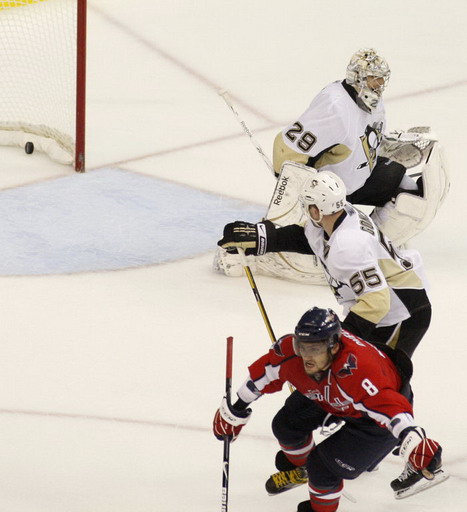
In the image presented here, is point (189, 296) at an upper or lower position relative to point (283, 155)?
lower

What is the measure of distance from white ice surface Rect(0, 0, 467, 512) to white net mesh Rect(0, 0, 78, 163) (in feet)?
0.61

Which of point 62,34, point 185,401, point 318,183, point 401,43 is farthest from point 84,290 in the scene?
point 401,43

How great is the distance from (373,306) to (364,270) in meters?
0.12

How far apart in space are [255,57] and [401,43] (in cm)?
105

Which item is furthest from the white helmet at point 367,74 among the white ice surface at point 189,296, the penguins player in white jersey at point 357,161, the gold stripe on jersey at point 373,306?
the gold stripe on jersey at point 373,306

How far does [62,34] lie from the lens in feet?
29.9

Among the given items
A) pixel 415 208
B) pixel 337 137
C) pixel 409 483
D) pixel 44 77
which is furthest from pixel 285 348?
pixel 44 77

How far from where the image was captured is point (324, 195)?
4535 mm

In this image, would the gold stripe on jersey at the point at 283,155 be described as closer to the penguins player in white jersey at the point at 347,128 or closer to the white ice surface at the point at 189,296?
the penguins player in white jersey at the point at 347,128

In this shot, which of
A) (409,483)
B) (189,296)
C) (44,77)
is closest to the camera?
(409,483)

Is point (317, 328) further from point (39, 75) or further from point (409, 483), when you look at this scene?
point (39, 75)

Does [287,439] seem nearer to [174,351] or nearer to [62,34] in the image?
[174,351]

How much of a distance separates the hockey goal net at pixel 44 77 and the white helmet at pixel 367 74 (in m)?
2.22

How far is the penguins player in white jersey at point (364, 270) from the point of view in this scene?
177 inches
